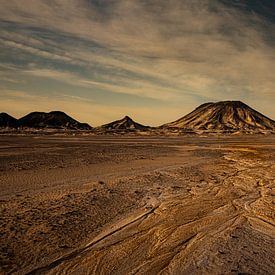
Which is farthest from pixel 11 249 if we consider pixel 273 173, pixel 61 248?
pixel 273 173

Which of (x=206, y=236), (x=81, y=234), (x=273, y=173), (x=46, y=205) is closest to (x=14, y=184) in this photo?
(x=46, y=205)

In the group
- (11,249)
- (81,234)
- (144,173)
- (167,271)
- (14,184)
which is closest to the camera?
(167,271)

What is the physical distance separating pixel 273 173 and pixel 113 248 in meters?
11.3

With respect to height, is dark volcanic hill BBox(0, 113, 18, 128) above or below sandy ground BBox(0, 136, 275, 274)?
above

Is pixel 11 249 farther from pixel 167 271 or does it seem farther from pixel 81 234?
pixel 167 271

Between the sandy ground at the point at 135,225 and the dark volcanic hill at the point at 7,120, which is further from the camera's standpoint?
the dark volcanic hill at the point at 7,120

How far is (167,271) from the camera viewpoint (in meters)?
4.98

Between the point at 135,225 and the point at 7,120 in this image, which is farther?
the point at 7,120

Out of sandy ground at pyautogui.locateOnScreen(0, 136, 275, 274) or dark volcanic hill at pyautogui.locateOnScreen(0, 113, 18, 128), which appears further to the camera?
dark volcanic hill at pyautogui.locateOnScreen(0, 113, 18, 128)

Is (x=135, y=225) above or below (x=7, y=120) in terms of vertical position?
below

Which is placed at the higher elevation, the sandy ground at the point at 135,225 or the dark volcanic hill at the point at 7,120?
the dark volcanic hill at the point at 7,120

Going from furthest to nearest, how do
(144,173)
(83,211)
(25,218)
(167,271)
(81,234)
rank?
1. (144,173)
2. (83,211)
3. (25,218)
4. (81,234)
5. (167,271)

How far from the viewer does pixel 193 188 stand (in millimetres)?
11312

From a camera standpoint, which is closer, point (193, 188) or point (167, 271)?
point (167, 271)
